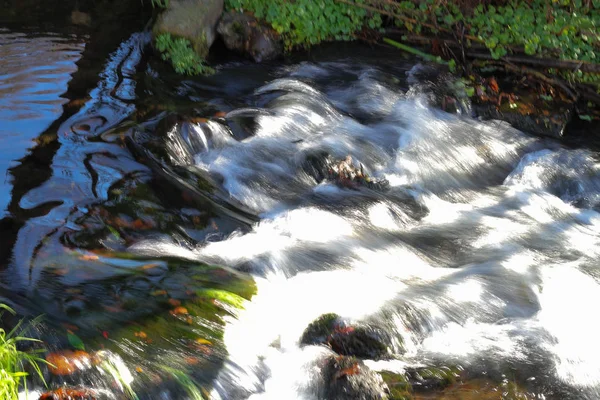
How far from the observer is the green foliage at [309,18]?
8773mm

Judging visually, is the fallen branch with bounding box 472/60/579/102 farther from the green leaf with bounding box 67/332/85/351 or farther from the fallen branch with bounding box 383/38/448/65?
the green leaf with bounding box 67/332/85/351

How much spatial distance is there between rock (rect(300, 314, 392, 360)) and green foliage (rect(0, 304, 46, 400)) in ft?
4.88

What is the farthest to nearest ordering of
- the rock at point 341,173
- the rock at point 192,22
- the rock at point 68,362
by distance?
the rock at point 192,22 → the rock at point 341,173 → the rock at point 68,362

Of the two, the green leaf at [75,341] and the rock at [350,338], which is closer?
the green leaf at [75,341]

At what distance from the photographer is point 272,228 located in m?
5.26

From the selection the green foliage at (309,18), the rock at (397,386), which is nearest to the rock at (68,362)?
the rock at (397,386)

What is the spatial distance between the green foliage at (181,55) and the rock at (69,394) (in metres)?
5.20

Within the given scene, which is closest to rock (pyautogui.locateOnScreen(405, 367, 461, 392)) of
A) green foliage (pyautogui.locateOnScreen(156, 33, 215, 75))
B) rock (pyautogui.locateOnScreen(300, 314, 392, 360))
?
rock (pyautogui.locateOnScreen(300, 314, 392, 360))

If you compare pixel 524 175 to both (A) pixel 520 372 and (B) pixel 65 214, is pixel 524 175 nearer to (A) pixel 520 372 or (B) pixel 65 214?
(A) pixel 520 372

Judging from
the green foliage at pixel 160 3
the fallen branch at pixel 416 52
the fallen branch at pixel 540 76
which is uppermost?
the green foliage at pixel 160 3

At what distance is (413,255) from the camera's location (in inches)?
205

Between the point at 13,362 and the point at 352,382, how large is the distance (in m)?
1.63

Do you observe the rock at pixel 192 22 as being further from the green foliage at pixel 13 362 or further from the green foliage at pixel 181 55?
the green foliage at pixel 13 362

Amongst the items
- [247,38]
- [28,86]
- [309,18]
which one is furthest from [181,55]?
[309,18]
